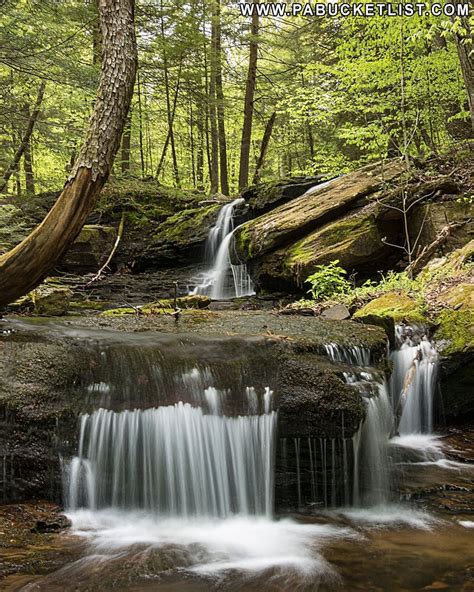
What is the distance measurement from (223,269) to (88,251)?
3.78 metres

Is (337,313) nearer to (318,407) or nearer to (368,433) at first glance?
(368,433)

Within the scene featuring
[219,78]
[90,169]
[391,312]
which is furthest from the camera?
[219,78]

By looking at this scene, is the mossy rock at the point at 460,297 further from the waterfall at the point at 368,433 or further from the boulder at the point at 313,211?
the boulder at the point at 313,211

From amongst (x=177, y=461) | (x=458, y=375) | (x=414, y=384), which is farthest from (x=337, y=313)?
(x=177, y=461)

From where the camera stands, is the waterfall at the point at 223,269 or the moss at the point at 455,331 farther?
the waterfall at the point at 223,269

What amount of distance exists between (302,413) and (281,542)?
122 cm

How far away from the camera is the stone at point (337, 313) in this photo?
25.7 ft

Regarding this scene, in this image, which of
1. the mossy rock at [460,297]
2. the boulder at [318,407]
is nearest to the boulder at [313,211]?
the mossy rock at [460,297]

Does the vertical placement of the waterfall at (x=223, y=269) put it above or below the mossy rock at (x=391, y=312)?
above

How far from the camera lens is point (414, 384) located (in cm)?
653

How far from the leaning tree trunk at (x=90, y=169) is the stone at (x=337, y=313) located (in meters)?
4.36

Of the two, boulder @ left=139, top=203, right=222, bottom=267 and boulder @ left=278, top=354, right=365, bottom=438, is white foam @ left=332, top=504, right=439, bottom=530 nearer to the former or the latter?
boulder @ left=278, top=354, right=365, bottom=438

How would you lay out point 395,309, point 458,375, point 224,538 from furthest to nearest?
point 395,309 → point 458,375 → point 224,538

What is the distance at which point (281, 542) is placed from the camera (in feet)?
13.3
